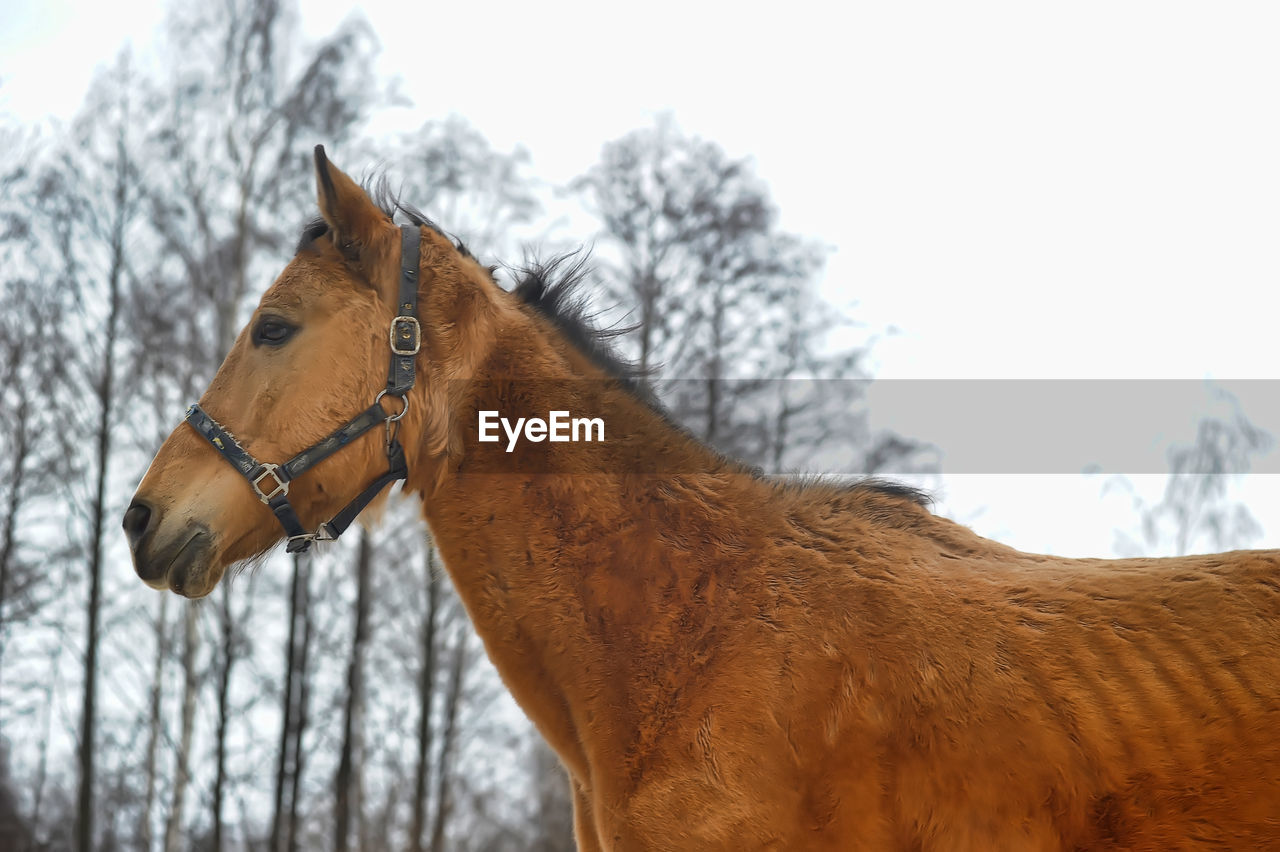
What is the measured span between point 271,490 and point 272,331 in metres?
0.64

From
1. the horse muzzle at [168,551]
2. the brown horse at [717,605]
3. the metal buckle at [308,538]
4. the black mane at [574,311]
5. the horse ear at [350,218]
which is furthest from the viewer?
the black mane at [574,311]

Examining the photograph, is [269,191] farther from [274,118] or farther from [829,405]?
[829,405]

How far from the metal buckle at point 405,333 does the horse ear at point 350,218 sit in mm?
333

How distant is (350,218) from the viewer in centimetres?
386

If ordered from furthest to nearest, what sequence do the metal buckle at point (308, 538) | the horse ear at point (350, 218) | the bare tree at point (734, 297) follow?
the bare tree at point (734, 297) → the horse ear at point (350, 218) → the metal buckle at point (308, 538)

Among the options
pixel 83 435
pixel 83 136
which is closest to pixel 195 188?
pixel 83 136

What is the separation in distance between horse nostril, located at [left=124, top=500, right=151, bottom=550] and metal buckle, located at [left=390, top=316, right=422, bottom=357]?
3.41ft

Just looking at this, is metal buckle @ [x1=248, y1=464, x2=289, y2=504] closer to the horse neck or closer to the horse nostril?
the horse nostril

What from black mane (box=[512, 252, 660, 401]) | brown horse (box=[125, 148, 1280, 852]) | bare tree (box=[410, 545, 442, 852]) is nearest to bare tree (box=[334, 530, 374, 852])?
bare tree (box=[410, 545, 442, 852])

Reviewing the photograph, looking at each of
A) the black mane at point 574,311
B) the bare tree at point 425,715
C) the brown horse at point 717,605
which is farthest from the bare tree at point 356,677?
the brown horse at point 717,605

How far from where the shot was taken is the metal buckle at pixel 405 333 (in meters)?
3.71

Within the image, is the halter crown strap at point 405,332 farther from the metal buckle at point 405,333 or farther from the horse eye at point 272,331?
the horse eye at point 272,331

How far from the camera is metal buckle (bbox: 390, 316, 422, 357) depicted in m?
3.71

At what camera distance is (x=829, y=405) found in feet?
53.0
